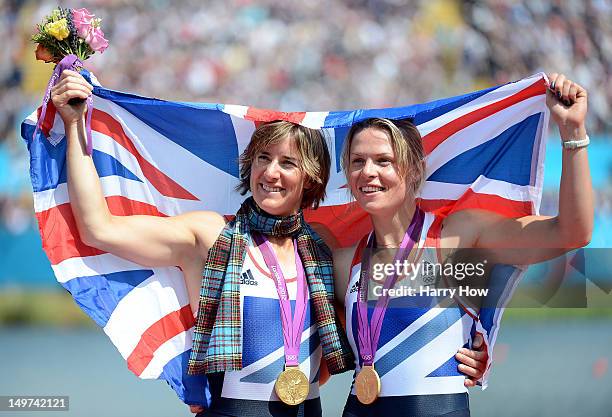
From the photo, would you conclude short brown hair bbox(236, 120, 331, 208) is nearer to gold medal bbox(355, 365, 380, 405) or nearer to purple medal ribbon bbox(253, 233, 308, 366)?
purple medal ribbon bbox(253, 233, 308, 366)

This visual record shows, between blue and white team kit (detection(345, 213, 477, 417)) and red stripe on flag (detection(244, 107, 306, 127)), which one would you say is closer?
blue and white team kit (detection(345, 213, 477, 417))

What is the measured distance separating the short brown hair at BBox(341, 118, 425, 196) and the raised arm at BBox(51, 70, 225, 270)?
0.58 metres

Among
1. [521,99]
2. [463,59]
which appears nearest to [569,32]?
[463,59]

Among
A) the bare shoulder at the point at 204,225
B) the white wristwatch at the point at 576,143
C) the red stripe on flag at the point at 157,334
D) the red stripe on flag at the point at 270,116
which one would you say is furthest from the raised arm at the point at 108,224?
the white wristwatch at the point at 576,143

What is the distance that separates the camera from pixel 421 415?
8.40 ft

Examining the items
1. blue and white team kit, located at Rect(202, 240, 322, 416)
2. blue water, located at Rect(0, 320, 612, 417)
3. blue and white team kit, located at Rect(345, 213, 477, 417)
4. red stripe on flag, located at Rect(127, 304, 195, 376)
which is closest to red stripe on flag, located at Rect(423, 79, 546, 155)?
blue and white team kit, located at Rect(345, 213, 477, 417)

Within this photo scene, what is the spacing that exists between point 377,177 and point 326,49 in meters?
6.78

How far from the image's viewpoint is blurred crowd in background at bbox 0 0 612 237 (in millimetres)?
8930

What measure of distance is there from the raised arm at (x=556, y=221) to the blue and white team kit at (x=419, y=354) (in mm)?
219

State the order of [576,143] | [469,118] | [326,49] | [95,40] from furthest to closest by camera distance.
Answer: [326,49]
[469,118]
[95,40]
[576,143]

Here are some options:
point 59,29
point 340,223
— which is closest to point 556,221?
point 340,223

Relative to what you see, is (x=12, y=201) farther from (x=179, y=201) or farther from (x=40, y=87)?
(x=179, y=201)

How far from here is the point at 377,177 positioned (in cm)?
273

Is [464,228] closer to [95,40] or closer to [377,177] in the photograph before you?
[377,177]
